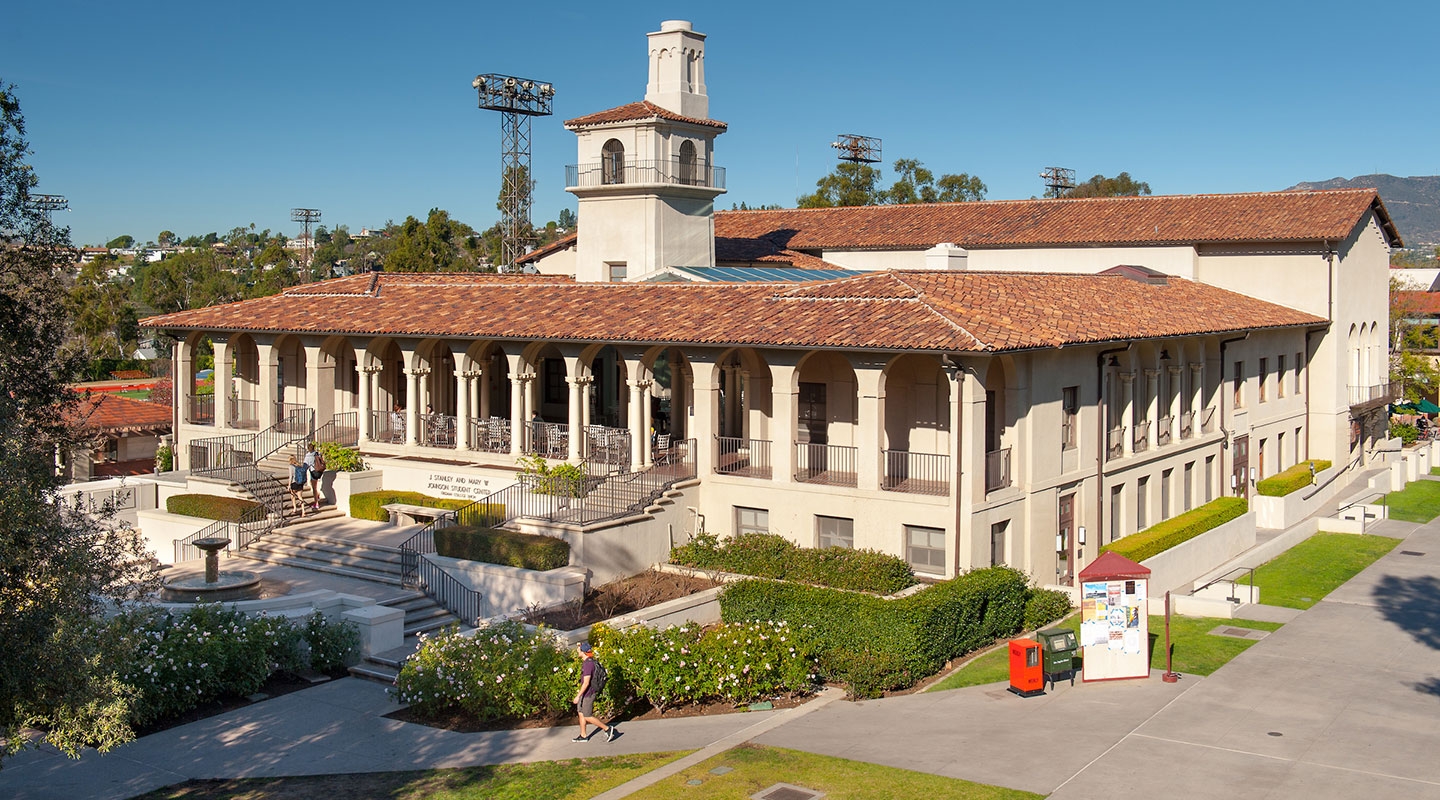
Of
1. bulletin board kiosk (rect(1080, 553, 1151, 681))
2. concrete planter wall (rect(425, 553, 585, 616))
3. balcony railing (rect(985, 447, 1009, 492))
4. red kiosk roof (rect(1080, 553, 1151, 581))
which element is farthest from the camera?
balcony railing (rect(985, 447, 1009, 492))

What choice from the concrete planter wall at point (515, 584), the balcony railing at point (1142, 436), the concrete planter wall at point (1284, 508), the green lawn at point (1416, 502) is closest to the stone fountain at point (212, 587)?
the concrete planter wall at point (515, 584)

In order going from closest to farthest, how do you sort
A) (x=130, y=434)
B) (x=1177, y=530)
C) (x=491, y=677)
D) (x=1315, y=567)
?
1. (x=491, y=677)
2. (x=1177, y=530)
3. (x=1315, y=567)
4. (x=130, y=434)

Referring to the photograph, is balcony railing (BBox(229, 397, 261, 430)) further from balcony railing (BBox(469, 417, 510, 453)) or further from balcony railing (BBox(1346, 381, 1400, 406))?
balcony railing (BBox(1346, 381, 1400, 406))

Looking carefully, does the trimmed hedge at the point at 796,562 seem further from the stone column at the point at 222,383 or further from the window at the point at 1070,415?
the stone column at the point at 222,383

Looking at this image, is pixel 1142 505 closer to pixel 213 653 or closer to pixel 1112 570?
pixel 1112 570

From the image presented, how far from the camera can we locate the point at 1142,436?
3300cm

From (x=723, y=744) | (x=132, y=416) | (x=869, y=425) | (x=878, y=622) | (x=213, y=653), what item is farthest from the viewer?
(x=132, y=416)

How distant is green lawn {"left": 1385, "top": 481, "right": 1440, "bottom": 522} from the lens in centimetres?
3888

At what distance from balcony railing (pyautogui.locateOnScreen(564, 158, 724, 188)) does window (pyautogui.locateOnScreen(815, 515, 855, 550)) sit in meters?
12.9

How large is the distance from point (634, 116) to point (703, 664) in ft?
66.0

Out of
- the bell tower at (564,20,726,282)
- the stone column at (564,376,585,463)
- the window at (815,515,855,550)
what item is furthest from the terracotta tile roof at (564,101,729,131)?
the window at (815,515,855,550)

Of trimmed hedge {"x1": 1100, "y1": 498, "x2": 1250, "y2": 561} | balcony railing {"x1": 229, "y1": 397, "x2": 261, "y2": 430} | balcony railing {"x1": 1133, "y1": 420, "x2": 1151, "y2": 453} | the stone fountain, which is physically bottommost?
the stone fountain

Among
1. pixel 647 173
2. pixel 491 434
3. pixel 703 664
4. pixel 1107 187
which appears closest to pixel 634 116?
pixel 647 173

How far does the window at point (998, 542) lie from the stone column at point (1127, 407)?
6704 mm
